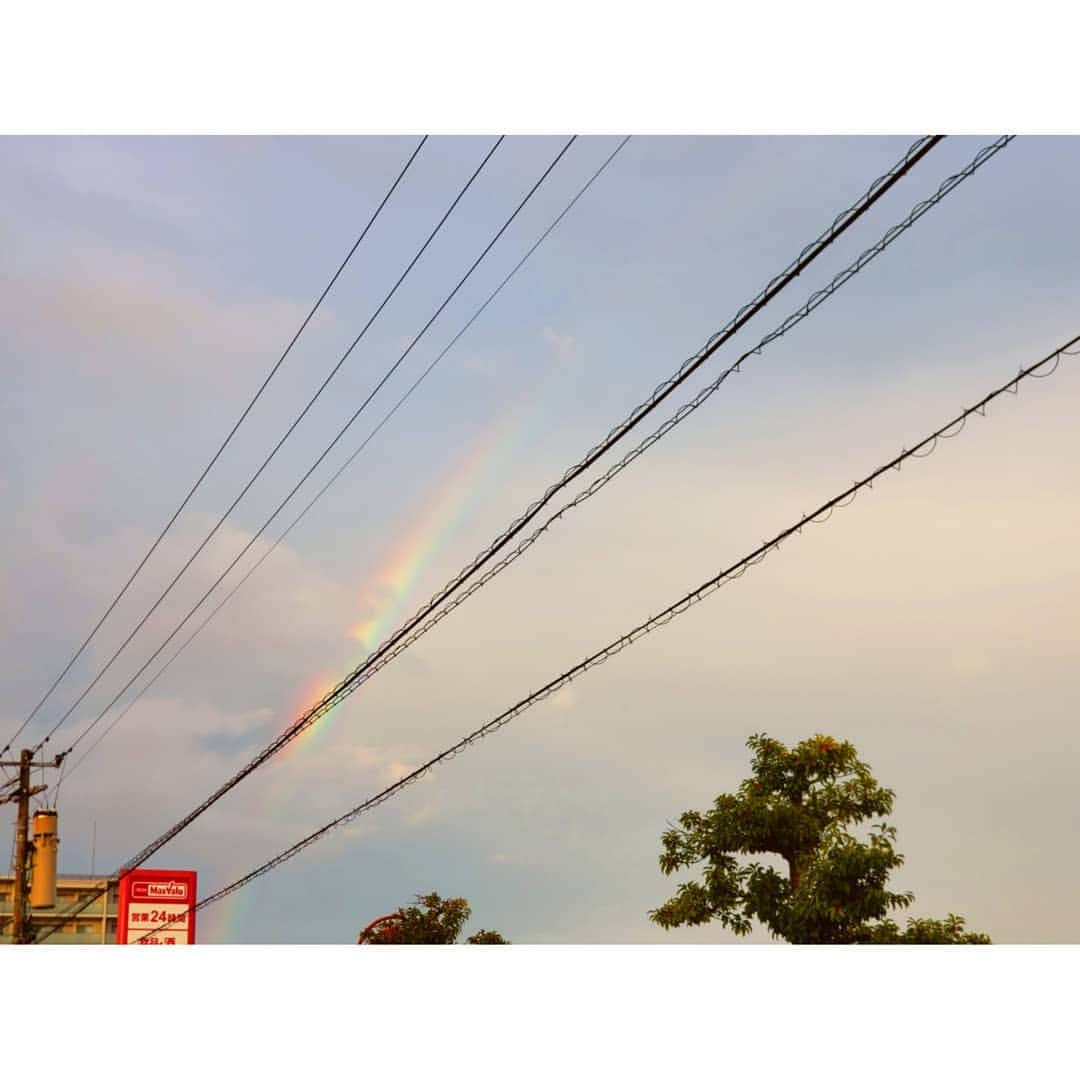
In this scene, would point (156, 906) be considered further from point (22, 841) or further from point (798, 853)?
point (798, 853)

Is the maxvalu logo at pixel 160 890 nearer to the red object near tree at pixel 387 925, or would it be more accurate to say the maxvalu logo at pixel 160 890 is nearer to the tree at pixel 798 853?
the red object near tree at pixel 387 925

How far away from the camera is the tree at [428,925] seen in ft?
91.8

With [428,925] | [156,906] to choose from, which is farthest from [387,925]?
[156,906]

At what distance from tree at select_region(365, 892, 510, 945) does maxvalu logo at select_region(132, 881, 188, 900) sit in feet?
36.0

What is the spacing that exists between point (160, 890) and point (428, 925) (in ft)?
38.5

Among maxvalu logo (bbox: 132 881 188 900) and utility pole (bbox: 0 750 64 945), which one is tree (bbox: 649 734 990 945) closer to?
utility pole (bbox: 0 750 64 945)

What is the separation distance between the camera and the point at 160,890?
36.8 m

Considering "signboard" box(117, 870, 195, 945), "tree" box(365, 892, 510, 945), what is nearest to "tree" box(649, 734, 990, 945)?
"tree" box(365, 892, 510, 945)
